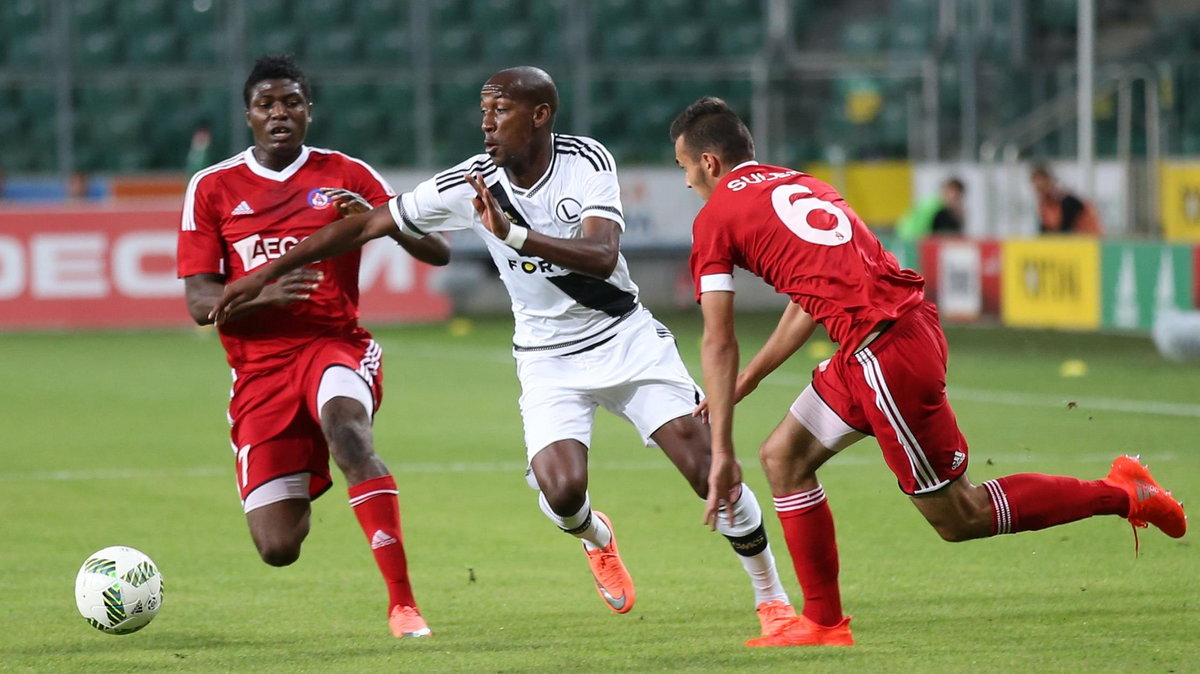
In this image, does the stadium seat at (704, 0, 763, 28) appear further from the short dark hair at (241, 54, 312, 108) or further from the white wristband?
the white wristband

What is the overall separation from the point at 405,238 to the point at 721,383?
155 centimetres

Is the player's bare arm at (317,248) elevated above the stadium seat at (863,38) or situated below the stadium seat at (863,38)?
below

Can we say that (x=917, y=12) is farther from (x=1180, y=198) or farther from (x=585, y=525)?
(x=585, y=525)

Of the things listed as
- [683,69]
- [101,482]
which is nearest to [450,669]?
[101,482]

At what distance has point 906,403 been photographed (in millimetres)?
5512

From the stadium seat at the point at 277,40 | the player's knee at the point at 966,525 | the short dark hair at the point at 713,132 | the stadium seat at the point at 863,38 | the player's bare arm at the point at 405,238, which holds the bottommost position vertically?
the player's knee at the point at 966,525

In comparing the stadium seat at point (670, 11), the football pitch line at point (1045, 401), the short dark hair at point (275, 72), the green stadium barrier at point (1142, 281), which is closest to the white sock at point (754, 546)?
the short dark hair at point (275, 72)

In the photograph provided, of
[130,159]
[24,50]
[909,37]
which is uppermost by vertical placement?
[24,50]

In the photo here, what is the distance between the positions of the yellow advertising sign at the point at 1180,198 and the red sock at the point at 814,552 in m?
15.6

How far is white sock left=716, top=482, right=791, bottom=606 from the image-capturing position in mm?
6035

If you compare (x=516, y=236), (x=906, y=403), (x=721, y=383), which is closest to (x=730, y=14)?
(x=516, y=236)

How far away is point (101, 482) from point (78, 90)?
15.9m

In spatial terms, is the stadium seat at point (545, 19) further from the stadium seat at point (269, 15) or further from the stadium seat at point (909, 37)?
the stadium seat at point (909, 37)

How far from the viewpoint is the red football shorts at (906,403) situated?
18.1ft
